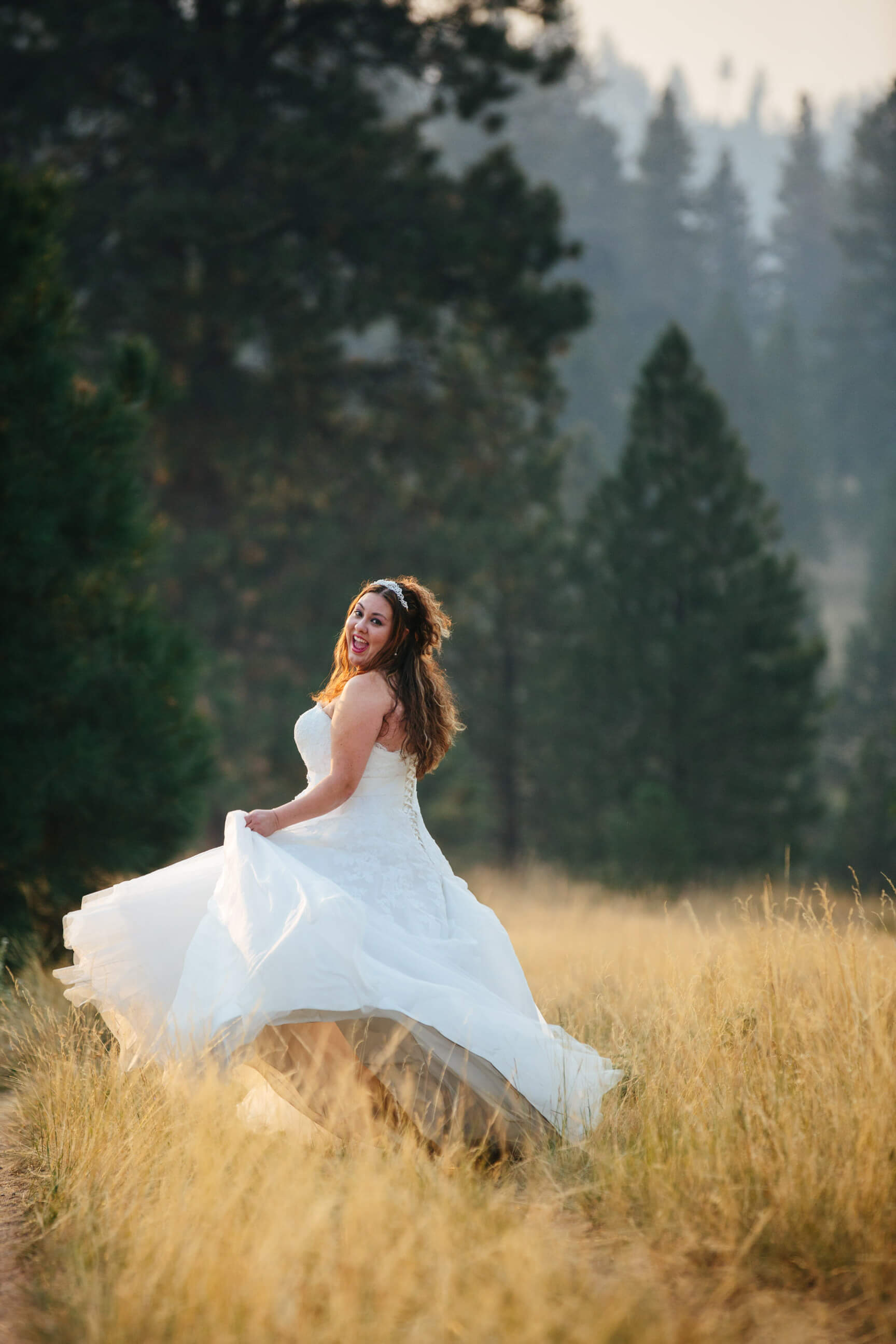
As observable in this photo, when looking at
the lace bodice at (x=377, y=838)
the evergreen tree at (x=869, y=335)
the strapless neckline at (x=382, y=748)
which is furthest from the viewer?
the evergreen tree at (x=869, y=335)

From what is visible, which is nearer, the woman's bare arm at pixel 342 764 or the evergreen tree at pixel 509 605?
the woman's bare arm at pixel 342 764

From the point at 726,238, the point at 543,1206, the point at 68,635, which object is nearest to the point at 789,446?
the point at 726,238

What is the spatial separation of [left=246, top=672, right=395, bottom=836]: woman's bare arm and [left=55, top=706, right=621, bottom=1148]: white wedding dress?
7cm

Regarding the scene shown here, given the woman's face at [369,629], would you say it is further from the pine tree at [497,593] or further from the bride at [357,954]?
the pine tree at [497,593]

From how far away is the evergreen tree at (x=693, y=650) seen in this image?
16.0 m

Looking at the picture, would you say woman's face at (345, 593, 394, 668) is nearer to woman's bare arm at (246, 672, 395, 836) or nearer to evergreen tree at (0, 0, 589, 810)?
woman's bare arm at (246, 672, 395, 836)

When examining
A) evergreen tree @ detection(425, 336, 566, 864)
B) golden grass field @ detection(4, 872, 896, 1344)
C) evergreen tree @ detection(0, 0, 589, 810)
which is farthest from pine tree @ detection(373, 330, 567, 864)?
golden grass field @ detection(4, 872, 896, 1344)

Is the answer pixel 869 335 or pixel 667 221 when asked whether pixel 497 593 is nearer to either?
pixel 869 335

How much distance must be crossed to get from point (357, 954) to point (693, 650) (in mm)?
13345

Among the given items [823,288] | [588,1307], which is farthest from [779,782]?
[823,288]

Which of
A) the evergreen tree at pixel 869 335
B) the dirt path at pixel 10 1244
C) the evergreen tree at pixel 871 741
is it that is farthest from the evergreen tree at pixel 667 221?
the dirt path at pixel 10 1244

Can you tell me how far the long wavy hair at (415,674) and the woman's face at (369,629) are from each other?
0.7 inches

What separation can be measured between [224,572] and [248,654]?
1567 millimetres

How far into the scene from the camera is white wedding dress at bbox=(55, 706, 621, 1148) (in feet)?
11.5
